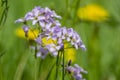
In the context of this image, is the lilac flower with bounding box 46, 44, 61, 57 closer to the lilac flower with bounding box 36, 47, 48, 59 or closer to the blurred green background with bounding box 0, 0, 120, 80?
the lilac flower with bounding box 36, 47, 48, 59

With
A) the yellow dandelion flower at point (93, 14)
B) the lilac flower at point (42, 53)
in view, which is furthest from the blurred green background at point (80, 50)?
the lilac flower at point (42, 53)

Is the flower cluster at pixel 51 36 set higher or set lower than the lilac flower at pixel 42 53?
higher

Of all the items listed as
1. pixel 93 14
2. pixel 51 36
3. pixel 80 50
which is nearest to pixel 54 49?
pixel 51 36

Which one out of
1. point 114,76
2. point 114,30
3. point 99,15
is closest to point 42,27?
point 114,76

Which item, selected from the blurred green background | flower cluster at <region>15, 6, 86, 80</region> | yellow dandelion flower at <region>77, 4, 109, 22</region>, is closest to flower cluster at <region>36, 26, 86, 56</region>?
flower cluster at <region>15, 6, 86, 80</region>

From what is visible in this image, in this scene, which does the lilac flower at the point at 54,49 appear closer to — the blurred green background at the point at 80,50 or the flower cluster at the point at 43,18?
the flower cluster at the point at 43,18

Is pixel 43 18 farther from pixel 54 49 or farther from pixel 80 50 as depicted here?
pixel 80 50
